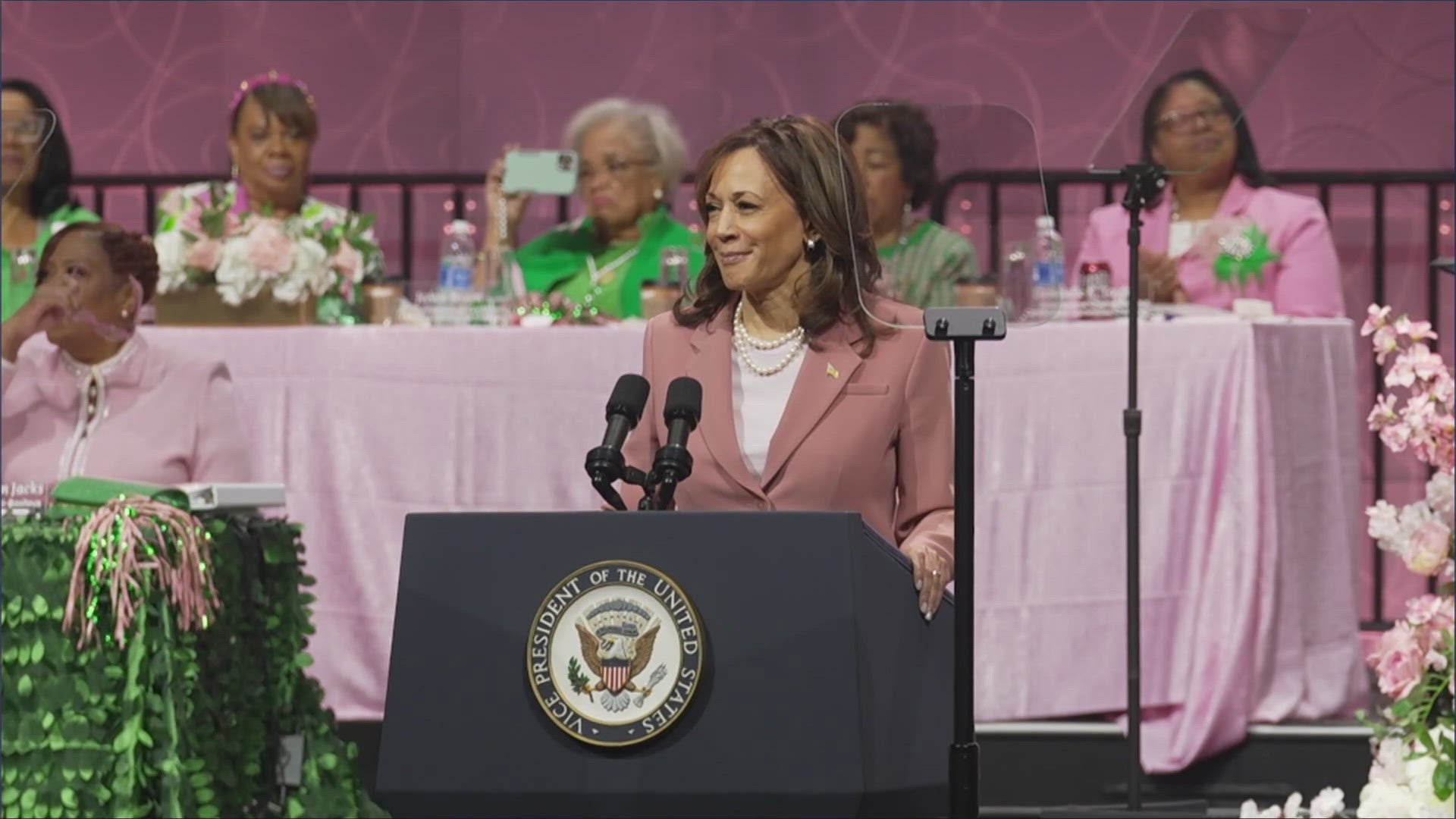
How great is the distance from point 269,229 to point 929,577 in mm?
2950

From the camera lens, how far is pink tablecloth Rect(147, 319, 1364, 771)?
454 cm

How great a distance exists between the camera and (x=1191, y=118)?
15.1ft

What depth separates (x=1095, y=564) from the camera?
4.62 m

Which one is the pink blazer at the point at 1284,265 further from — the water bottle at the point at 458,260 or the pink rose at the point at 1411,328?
the pink rose at the point at 1411,328

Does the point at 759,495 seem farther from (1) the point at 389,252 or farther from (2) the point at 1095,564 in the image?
(1) the point at 389,252

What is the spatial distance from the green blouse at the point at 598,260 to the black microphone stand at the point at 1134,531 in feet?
5.13

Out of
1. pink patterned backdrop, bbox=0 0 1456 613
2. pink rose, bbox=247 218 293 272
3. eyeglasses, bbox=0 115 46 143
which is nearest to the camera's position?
eyeglasses, bbox=0 115 46 143

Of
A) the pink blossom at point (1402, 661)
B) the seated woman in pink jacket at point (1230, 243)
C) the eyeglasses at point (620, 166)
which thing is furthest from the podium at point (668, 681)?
the eyeglasses at point (620, 166)

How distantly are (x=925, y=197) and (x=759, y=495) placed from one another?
136cm

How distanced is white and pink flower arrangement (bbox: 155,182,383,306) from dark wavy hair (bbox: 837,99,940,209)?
188 cm

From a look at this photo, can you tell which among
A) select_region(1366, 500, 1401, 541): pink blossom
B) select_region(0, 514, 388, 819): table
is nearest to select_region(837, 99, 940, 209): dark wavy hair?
select_region(1366, 500, 1401, 541): pink blossom

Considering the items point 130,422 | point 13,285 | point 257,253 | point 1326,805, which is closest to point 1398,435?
point 1326,805

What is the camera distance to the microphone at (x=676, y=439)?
238cm

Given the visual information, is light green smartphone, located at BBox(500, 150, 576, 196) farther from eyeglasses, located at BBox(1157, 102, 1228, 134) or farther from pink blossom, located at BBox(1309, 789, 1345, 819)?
pink blossom, located at BBox(1309, 789, 1345, 819)
